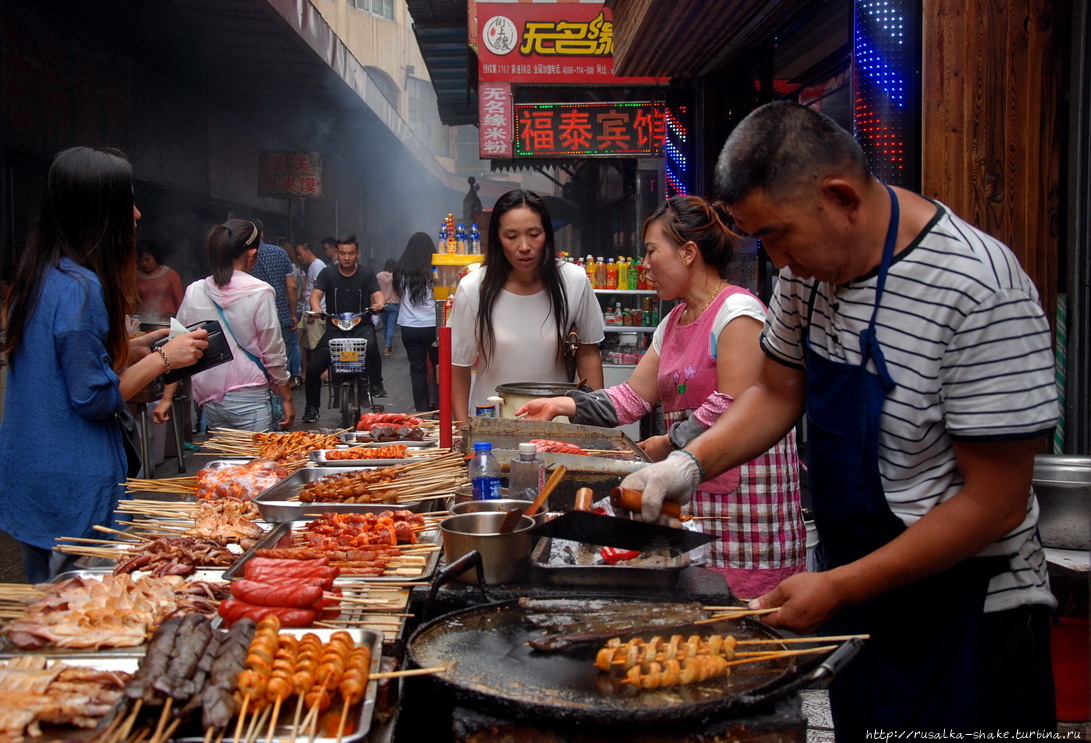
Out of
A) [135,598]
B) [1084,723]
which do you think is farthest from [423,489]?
[1084,723]

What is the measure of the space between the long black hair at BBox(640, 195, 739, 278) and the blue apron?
1.72 meters

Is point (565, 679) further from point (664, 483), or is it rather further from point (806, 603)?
point (664, 483)

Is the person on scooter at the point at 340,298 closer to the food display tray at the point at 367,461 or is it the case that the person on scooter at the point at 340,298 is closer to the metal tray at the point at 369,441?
the metal tray at the point at 369,441

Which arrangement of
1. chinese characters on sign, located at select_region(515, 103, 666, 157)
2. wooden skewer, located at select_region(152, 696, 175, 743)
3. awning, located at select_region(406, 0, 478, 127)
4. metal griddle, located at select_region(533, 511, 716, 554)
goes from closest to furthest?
wooden skewer, located at select_region(152, 696, 175, 743) < metal griddle, located at select_region(533, 511, 716, 554) < chinese characters on sign, located at select_region(515, 103, 666, 157) < awning, located at select_region(406, 0, 478, 127)

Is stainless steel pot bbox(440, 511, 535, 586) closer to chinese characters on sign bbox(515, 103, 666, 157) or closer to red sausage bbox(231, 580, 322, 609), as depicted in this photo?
red sausage bbox(231, 580, 322, 609)

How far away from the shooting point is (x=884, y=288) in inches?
84.0

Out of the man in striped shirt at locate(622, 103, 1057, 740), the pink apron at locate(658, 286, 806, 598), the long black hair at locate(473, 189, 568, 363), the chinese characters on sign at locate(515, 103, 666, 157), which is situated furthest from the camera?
the chinese characters on sign at locate(515, 103, 666, 157)

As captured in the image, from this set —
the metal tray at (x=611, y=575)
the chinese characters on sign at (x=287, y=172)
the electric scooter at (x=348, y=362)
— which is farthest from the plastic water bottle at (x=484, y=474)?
the chinese characters on sign at (x=287, y=172)

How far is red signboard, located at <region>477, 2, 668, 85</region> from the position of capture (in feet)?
35.0

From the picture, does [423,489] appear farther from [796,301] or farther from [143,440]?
[143,440]

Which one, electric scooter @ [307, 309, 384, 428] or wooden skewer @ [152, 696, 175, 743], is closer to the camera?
wooden skewer @ [152, 696, 175, 743]

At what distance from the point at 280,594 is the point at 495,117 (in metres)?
9.20

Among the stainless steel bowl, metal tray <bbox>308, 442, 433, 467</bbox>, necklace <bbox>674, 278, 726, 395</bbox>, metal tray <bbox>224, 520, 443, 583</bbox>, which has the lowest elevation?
metal tray <bbox>224, 520, 443, 583</bbox>

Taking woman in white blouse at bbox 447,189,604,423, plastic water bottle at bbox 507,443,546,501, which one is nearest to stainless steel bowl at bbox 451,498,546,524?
plastic water bottle at bbox 507,443,546,501
